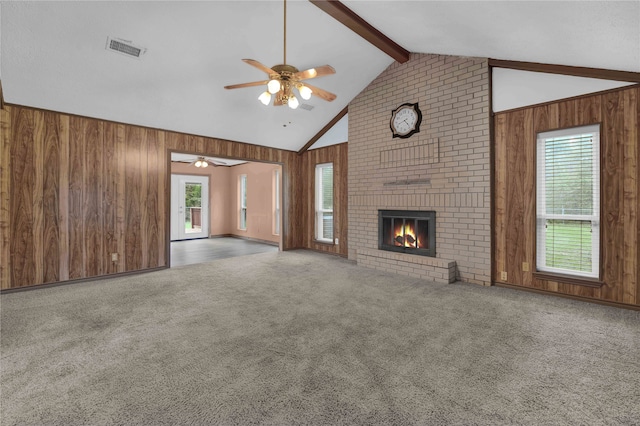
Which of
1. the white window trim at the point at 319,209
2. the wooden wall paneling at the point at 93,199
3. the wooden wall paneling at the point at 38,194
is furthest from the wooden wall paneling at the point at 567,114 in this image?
the wooden wall paneling at the point at 38,194

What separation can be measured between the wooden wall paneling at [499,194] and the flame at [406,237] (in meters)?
1.19

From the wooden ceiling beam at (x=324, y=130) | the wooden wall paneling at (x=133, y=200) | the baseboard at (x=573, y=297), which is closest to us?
the baseboard at (x=573, y=297)

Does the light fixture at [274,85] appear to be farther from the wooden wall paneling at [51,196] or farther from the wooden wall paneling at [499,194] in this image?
the wooden wall paneling at [51,196]

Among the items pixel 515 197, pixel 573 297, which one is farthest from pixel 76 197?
pixel 573 297

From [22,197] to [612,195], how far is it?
7.20 metres

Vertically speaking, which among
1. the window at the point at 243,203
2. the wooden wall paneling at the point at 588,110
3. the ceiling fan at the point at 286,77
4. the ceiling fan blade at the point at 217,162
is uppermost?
the ceiling fan blade at the point at 217,162

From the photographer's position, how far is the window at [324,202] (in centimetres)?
681

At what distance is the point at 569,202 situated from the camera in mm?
3523

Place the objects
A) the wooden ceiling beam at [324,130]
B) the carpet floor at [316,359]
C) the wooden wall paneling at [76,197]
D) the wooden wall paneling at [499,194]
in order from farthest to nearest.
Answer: the wooden ceiling beam at [324,130] → the wooden wall paneling at [76,197] → the wooden wall paneling at [499,194] → the carpet floor at [316,359]

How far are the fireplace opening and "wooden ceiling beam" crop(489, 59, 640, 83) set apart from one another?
2190 millimetres

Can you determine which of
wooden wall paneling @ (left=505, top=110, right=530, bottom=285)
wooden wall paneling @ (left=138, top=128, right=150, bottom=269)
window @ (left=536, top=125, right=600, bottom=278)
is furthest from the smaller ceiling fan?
window @ (left=536, top=125, right=600, bottom=278)

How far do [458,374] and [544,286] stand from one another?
2.57 meters

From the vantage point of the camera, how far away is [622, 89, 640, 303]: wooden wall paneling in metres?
3.07

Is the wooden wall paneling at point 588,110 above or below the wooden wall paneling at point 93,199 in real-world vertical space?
above
